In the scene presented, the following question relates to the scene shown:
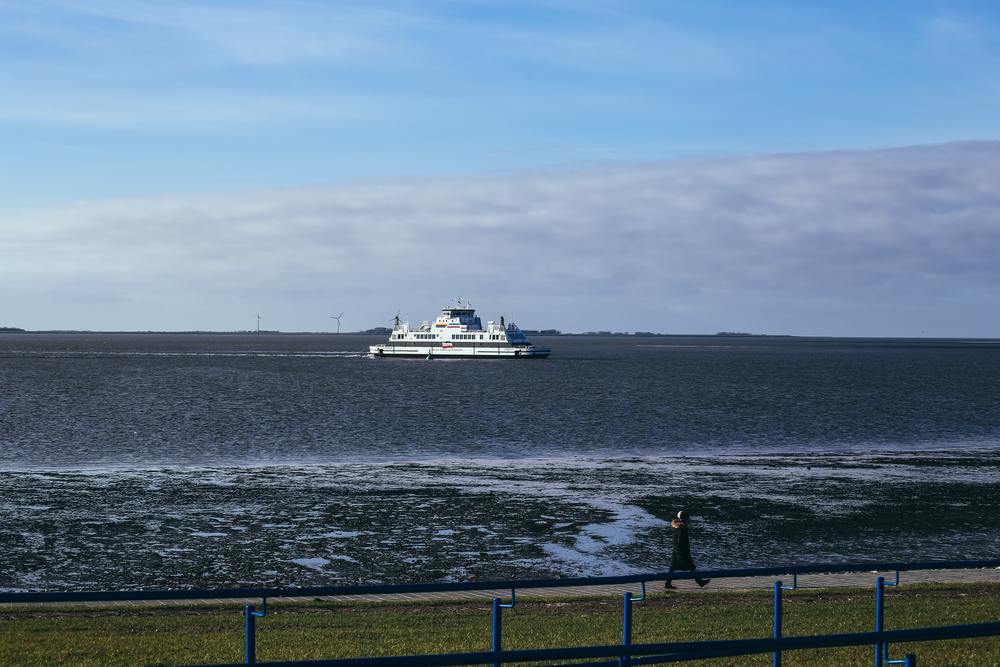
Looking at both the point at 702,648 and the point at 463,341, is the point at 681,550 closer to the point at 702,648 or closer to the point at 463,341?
the point at 702,648

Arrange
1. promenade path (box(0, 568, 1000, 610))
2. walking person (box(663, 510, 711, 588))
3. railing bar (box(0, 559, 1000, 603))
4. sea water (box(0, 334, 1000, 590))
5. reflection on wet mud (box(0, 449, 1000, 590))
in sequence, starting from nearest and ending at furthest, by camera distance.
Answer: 1. railing bar (box(0, 559, 1000, 603))
2. promenade path (box(0, 568, 1000, 610))
3. walking person (box(663, 510, 711, 588))
4. reflection on wet mud (box(0, 449, 1000, 590))
5. sea water (box(0, 334, 1000, 590))

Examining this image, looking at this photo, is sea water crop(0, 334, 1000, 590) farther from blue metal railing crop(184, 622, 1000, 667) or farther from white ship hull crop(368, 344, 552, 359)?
white ship hull crop(368, 344, 552, 359)

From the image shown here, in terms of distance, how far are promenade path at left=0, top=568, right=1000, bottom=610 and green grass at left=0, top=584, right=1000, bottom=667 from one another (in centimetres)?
54

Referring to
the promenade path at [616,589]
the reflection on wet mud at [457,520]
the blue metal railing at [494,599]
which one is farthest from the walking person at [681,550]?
the blue metal railing at [494,599]

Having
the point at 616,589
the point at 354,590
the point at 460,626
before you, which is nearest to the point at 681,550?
the point at 616,589

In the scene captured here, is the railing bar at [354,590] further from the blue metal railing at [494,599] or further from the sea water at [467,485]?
the sea water at [467,485]

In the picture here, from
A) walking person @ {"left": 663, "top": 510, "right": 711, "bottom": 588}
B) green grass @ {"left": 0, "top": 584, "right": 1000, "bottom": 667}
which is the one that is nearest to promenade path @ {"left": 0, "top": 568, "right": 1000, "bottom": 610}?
walking person @ {"left": 663, "top": 510, "right": 711, "bottom": 588}

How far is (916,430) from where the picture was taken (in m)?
63.8

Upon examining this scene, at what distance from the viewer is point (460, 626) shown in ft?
53.0

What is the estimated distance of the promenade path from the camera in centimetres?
1869

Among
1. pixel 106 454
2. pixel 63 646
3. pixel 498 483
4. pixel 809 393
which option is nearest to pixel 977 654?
pixel 63 646

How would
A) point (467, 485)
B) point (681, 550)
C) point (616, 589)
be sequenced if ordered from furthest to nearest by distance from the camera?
point (467, 485), point (681, 550), point (616, 589)

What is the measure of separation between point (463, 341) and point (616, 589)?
16326 centimetres

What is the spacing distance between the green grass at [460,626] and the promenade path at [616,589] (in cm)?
54
